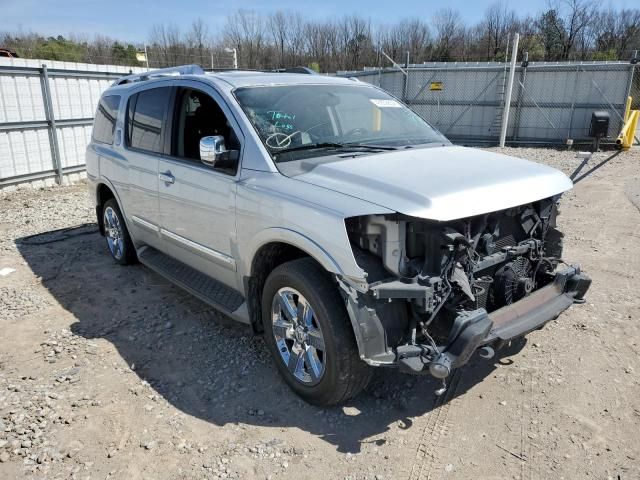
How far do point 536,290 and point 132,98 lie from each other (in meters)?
4.23

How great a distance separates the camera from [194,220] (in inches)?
163

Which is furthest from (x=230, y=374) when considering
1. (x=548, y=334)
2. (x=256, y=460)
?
(x=548, y=334)

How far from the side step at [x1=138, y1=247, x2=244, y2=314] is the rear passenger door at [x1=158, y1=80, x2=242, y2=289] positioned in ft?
0.23

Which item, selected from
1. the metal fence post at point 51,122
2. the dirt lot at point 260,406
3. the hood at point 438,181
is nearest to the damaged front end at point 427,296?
the hood at point 438,181

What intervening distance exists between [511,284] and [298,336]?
1.41m

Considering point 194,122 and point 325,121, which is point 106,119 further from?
point 325,121

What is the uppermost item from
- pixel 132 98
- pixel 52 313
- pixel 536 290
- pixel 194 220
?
pixel 132 98

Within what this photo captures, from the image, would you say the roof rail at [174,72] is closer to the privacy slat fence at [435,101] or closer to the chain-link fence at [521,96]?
the privacy slat fence at [435,101]

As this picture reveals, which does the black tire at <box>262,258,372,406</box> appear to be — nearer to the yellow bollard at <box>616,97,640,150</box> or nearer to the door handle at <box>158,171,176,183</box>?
the door handle at <box>158,171,176,183</box>

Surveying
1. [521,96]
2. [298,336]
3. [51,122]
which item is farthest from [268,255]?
[521,96]

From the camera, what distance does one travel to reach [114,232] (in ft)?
19.8

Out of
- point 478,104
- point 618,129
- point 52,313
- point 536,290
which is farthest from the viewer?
point 478,104

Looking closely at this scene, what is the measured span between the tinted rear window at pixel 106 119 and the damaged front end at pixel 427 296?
3.80 meters

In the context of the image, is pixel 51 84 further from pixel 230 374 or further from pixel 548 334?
pixel 548 334
